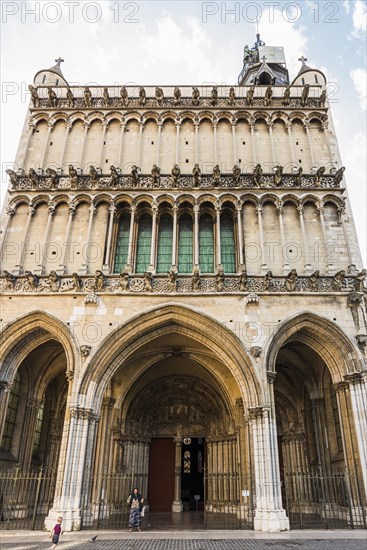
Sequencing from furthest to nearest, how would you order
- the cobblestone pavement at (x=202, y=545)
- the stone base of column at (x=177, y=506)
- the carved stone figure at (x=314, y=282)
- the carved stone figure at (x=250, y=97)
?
the carved stone figure at (x=250, y=97) < the stone base of column at (x=177, y=506) < the carved stone figure at (x=314, y=282) < the cobblestone pavement at (x=202, y=545)

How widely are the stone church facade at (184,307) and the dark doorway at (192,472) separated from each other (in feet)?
0.25

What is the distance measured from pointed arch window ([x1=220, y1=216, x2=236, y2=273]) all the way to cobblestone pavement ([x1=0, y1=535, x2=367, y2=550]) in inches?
355

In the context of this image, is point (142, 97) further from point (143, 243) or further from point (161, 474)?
point (161, 474)

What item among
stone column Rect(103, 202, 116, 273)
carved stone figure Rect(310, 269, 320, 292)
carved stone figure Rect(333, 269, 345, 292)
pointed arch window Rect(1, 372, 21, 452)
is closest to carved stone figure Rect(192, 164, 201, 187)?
stone column Rect(103, 202, 116, 273)

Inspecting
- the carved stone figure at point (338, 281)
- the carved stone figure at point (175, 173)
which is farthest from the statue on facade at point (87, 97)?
the carved stone figure at point (338, 281)

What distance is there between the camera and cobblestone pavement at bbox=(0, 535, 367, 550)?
30.1ft

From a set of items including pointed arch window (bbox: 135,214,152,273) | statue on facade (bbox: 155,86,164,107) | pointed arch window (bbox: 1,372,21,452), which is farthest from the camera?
statue on facade (bbox: 155,86,164,107)

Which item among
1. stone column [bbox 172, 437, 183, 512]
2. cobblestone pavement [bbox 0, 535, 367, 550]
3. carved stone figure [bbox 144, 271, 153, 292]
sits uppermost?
carved stone figure [bbox 144, 271, 153, 292]

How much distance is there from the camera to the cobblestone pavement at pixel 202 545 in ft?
30.1

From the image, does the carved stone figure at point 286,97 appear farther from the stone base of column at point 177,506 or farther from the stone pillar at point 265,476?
the stone base of column at point 177,506

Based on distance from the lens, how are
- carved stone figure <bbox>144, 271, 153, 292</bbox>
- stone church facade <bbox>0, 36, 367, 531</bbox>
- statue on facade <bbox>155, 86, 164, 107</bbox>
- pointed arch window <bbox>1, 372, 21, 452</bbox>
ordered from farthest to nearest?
statue on facade <bbox>155, 86, 164, 107</bbox>
pointed arch window <bbox>1, 372, 21, 452</bbox>
carved stone figure <bbox>144, 271, 153, 292</bbox>
stone church facade <bbox>0, 36, 367, 531</bbox>

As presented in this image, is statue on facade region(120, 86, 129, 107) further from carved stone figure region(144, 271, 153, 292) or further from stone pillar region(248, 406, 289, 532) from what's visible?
stone pillar region(248, 406, 289, 532)

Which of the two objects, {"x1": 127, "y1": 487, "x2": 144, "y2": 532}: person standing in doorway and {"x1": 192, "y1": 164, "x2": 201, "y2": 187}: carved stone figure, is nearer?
{"x1": 127, "y1": 487, "x2": 144, "y2": 532}: person standing in doorway

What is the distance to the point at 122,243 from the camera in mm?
16578
